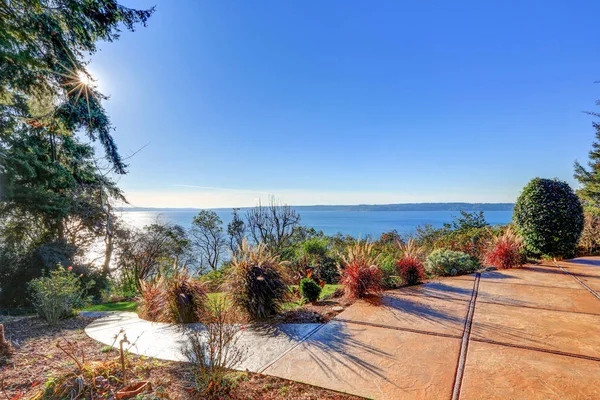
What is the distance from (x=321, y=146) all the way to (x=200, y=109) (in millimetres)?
5958

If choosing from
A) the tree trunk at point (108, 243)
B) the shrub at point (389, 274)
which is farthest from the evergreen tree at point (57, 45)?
the shrub at point (389, 274)

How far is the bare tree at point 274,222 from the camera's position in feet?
38.7

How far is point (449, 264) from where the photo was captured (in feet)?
18.6

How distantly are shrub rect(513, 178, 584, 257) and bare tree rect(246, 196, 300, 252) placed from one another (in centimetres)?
822

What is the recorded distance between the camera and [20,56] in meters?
3.27

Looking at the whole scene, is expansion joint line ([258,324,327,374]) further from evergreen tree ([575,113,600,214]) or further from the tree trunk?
evergreen tree ([575,113,600,214])

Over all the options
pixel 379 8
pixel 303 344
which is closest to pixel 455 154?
pixel 379 8

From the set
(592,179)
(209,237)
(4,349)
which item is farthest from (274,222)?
(592,179)

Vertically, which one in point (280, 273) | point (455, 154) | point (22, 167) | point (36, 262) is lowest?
point (36, 262)

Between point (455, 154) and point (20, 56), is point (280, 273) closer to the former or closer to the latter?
point (20, 56)

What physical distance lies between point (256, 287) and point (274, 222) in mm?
8366

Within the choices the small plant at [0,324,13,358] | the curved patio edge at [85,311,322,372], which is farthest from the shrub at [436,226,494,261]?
the small plant at [0,324,13,358]

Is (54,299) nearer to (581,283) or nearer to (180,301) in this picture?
(180,301)

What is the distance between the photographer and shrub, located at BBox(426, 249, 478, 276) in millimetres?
5676
